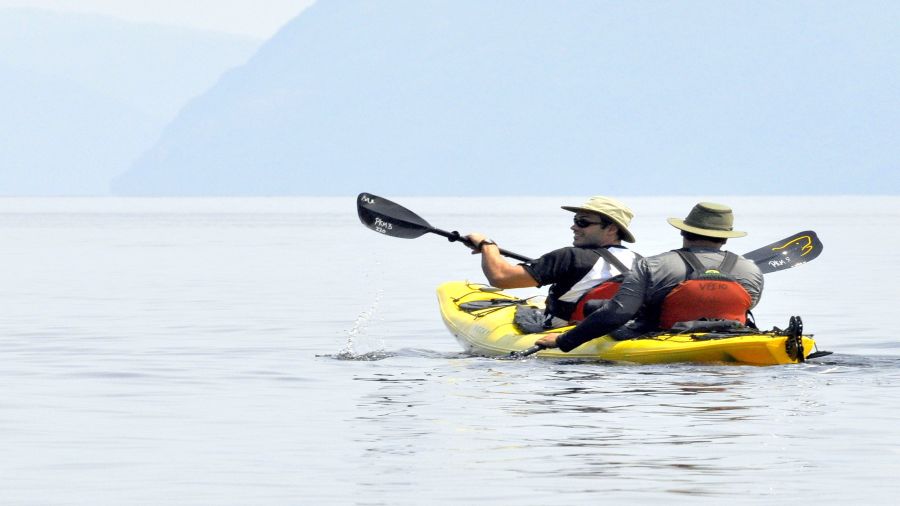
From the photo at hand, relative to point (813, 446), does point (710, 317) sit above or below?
above

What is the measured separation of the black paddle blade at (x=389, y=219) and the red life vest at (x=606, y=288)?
3.51m

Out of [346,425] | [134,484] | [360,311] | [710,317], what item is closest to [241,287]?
[360,311]

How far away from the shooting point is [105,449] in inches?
421

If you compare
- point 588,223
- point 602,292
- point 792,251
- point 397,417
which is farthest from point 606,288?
point 792,251

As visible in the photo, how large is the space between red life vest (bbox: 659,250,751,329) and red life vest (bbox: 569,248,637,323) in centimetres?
44

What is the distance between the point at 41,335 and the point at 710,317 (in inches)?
343

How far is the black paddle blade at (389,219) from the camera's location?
18.2 meters

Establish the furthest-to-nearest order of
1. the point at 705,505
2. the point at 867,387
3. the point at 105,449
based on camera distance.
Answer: the point at 867,387, the point at 105,449, the point at 705,505

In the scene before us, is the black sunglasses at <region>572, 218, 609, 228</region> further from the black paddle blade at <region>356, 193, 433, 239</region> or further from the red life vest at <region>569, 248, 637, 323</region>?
the black paddle blade at <region>356, 193, 433, 239</region>

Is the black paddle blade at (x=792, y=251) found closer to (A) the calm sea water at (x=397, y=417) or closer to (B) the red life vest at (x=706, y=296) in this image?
(A) the calm sea water at (x=397, y=417)

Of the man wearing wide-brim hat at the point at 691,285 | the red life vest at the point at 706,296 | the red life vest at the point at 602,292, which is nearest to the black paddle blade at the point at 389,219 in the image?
the red life vest at the point at 602,292

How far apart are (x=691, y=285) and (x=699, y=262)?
0.20m

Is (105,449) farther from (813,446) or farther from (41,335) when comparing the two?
(41,335)

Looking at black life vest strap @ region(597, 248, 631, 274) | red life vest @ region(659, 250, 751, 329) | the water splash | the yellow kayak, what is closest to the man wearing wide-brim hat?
red life vest @ region(659, 250, 751, 329)
